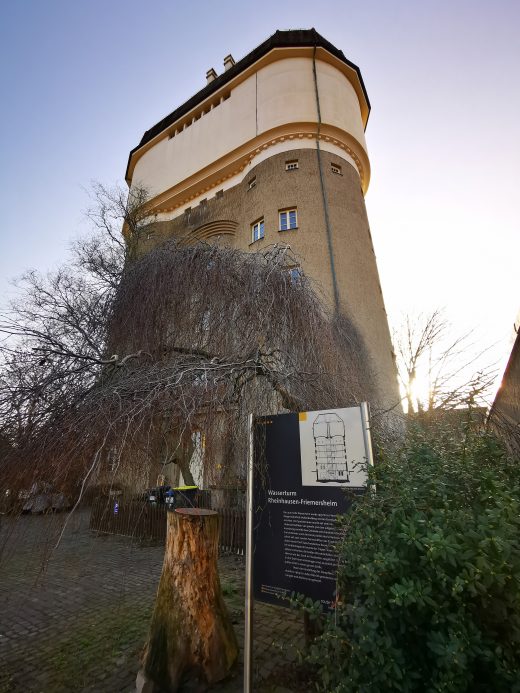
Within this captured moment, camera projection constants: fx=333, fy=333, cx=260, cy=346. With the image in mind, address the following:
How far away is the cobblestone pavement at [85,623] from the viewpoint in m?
3.12

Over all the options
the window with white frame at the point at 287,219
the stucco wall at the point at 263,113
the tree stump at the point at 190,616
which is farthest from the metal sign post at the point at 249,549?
the stucco wall at the point at 263,113

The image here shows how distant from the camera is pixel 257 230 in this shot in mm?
15406

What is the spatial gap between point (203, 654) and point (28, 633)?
2.88m

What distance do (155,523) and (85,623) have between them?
550 centimetres

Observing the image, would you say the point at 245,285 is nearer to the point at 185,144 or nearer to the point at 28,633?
the point at 28,633

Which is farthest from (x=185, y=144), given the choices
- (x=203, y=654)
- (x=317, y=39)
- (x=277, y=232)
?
(x=203, y=654)

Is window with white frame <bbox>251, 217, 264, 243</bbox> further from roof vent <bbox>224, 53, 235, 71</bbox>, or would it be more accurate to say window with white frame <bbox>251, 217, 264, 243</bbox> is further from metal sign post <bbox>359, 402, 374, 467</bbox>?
roof vent <bbox>224, 53, 235, 71</bbox>

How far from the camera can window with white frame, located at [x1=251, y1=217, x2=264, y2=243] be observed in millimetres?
15116

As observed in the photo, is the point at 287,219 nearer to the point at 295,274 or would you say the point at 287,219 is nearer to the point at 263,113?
the point at 263,113

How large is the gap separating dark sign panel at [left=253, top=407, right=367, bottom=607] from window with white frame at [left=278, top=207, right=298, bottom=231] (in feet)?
41.1

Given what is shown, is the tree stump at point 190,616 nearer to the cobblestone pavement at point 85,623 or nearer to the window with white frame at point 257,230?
the cobblestone pavement at point 85,623

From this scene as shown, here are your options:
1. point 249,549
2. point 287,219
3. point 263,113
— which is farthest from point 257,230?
point 249,549

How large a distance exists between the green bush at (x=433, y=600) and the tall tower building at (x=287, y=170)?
10443mm

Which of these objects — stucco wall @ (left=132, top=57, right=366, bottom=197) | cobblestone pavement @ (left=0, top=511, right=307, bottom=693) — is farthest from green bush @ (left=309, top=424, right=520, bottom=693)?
stucco wall @ (left=132, top=57, right=366, bottom=197)
